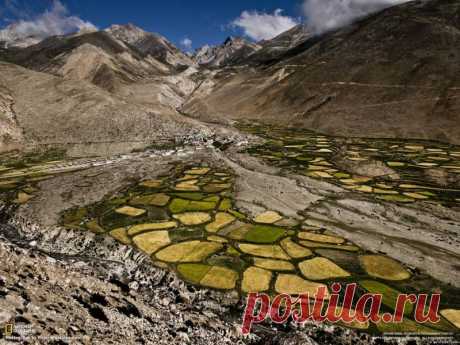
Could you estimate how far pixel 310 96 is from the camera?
112 m

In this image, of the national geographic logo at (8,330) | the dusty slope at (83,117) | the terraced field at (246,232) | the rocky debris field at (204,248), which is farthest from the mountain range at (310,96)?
the national geographic logo at (8,330)

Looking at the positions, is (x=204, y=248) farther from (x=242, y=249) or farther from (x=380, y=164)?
(x=380, y=164)

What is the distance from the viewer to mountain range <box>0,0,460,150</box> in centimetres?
7350

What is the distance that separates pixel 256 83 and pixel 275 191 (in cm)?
12607

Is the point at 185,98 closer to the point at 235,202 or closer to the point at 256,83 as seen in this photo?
the point at 256,83

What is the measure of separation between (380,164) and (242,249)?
30977mm

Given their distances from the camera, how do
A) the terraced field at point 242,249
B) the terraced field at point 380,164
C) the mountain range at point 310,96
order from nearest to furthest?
the terraced field at point 242,249 < the terraced field at point 380,164 < the mountain range at point 310,96

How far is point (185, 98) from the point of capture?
6683 inches

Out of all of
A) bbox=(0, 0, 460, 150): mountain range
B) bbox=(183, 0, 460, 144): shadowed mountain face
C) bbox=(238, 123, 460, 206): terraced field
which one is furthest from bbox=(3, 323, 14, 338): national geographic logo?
bbox=(183, 0, 460, 144): shadowed mountain face

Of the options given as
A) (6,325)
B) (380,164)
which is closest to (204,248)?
(6,325)

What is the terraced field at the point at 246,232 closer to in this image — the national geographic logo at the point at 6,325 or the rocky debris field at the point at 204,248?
the rocky debris field at the point at 204,248

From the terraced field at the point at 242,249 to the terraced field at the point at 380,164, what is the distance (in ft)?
42.0

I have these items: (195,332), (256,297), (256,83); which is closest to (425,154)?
(256,297)

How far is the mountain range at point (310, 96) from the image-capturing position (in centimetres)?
7350
